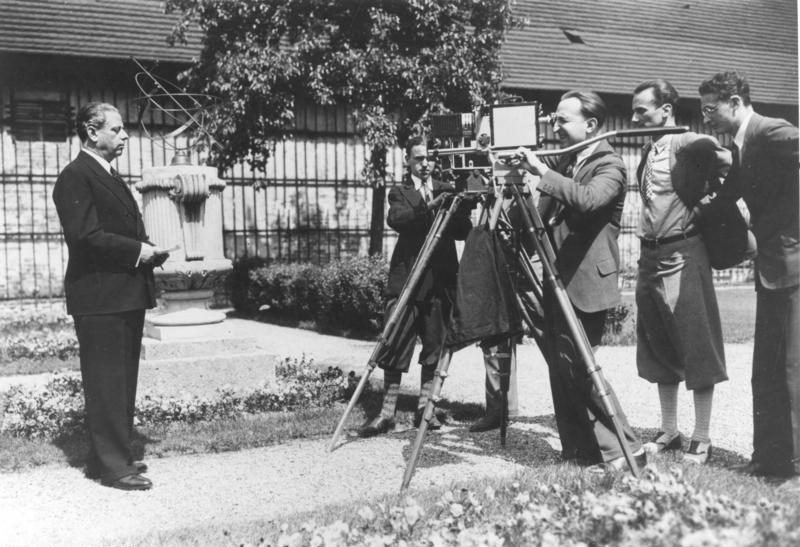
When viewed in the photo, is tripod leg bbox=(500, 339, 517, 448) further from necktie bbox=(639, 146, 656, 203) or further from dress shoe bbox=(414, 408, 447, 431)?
necktie bbox=(639, 146, 656, 203)

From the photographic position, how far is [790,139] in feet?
13.6

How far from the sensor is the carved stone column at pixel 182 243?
22.5ft

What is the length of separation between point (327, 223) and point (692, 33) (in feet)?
42.5

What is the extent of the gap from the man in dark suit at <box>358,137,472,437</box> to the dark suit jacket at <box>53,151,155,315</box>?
6.32 feet

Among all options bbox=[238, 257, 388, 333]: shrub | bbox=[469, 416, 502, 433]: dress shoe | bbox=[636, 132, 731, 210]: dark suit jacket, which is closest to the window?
bbox=[238, 257, 388, 333]: shrub

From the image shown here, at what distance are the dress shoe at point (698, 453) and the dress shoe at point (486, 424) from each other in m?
1.53

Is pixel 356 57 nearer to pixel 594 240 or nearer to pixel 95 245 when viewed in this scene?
pixel 95 245

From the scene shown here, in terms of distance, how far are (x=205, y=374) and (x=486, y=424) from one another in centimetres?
245

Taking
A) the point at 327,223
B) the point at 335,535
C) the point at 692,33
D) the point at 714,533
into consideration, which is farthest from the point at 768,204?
the point at 692,33

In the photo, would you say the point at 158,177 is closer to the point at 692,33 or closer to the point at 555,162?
the point at 555,162

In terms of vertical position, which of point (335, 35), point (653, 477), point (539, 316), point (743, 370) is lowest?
point (743, 370)

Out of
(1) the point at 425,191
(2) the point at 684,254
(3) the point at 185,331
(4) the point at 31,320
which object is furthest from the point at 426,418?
(4) the point at 31,320

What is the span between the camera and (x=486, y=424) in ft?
19.7

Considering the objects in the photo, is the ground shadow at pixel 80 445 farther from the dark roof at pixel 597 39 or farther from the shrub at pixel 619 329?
the dark roof at pixel 597 39
